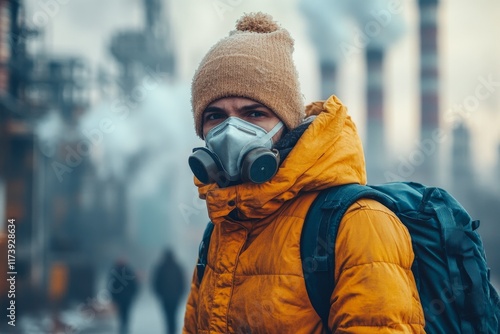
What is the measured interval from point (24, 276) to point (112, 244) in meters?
9.34

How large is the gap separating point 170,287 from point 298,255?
751 cm

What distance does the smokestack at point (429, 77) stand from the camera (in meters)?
27.2

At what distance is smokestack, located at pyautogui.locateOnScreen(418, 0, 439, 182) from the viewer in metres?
27.2

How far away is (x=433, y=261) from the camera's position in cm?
141

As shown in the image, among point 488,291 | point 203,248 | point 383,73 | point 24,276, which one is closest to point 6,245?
point 24,276

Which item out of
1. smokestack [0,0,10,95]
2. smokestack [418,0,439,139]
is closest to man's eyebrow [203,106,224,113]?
smokestack [0,0,10,95]

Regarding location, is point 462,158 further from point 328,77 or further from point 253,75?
point 253,75

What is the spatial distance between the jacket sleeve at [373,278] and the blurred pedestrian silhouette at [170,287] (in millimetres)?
7422

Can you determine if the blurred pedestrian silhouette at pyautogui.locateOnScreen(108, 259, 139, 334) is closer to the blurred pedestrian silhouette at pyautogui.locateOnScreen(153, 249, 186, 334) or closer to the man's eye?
the blurred pedestrian silhouette at pyautogui.locateOnScreen(153, 249, 186, 334)

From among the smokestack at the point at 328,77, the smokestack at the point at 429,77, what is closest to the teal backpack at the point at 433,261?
the smokestack at the point at 429,77

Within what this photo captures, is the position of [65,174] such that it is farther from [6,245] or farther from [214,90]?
[214,90]

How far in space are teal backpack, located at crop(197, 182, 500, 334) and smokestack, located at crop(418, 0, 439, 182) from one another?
86.0ft

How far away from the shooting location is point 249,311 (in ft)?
4.85

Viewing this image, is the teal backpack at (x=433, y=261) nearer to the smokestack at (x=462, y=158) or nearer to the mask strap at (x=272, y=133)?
the mask strap at (x=272, y=133)
